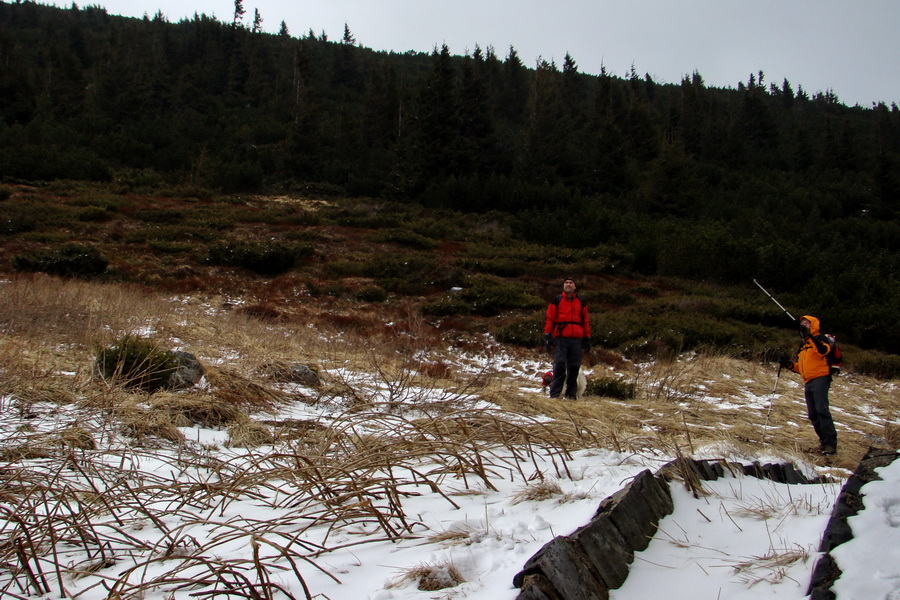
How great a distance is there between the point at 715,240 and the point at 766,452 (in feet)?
62.8

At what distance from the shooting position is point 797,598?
1.50 meters

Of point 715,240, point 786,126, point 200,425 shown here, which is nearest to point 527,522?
point 200,425

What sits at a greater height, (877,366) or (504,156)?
(504,156)

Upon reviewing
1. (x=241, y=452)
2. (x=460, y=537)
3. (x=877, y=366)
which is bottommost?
(x=877, y=366)

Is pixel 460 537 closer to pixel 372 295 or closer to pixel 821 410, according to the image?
pixel 821 410

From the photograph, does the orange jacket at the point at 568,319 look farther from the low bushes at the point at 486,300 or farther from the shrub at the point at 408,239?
the shrub at the point at 408,239

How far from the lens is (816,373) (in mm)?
5457

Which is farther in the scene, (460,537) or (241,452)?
(241,452)

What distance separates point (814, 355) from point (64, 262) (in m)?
15.8

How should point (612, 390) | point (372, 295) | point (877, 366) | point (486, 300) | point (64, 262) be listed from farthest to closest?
point (372, 295) < point (486, 300) < point (64, 262) < point (877, 366) < point (612, 390)

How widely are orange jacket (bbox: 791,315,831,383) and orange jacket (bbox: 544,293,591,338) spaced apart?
7.38ft

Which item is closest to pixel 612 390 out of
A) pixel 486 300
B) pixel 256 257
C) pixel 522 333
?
pixel 522 333

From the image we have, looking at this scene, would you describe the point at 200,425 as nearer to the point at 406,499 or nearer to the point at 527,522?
the point at 406,499

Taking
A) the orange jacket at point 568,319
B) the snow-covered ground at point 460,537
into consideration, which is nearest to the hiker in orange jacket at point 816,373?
the orange jacket at point 568,319
